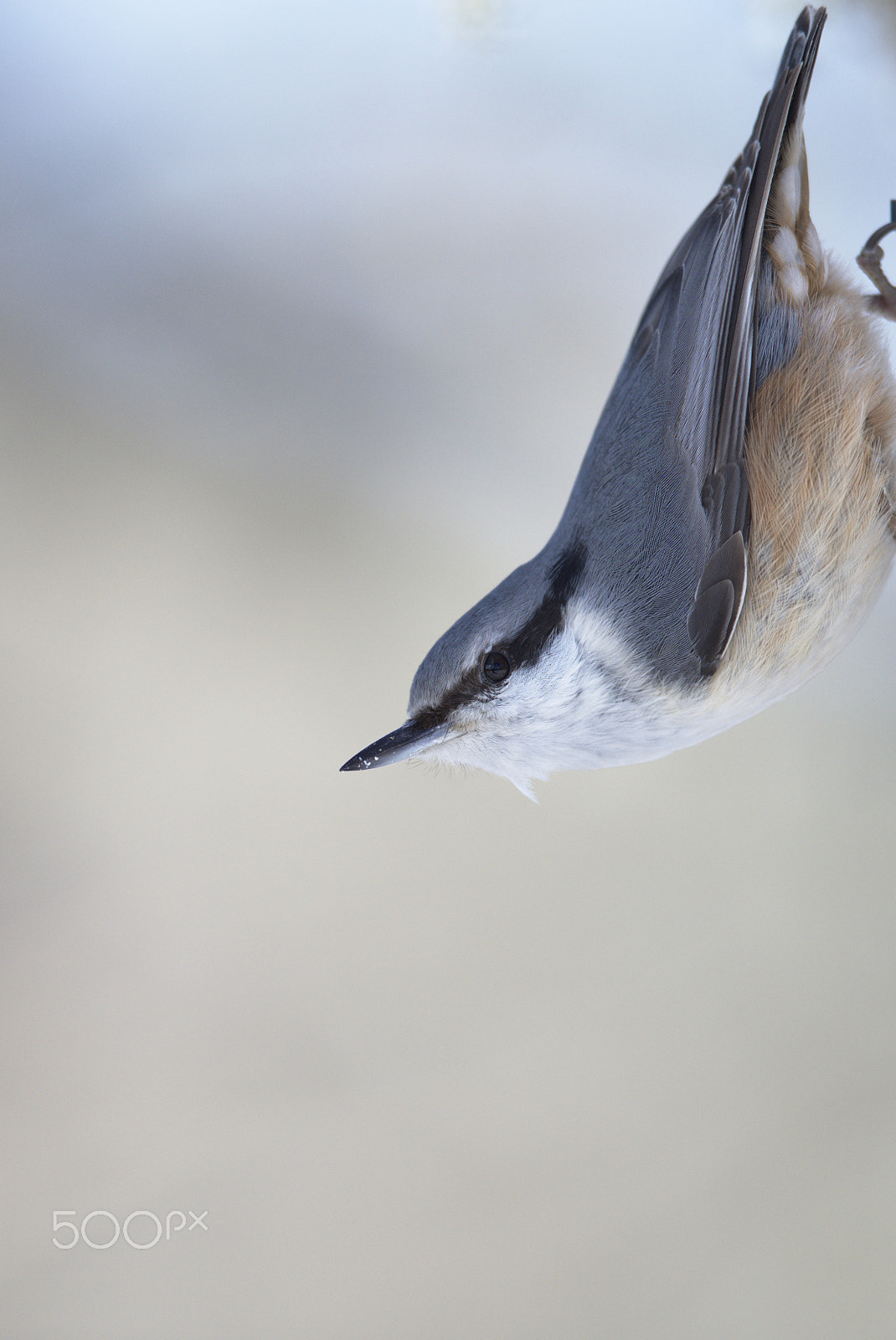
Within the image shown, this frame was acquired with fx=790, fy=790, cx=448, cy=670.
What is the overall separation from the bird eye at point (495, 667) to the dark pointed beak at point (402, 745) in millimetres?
57

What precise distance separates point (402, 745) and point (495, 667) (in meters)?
0.10

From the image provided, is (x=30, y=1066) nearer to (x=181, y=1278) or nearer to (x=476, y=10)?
(x=181, y=1278)

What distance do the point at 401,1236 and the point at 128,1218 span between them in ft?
1.07

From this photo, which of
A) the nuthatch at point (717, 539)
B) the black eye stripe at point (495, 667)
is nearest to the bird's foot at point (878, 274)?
the nuthatch at point (717, 539)

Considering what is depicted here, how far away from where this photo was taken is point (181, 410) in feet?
3.68

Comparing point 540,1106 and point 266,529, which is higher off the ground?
point 266,529

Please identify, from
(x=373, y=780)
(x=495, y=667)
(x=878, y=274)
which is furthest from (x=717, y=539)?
(x=373, y=780)

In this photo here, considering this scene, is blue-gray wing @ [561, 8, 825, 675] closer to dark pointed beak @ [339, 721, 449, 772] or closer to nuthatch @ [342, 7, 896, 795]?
nuthatch @ [342, 7, 896, 795]

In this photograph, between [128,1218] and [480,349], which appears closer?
[128,1218]

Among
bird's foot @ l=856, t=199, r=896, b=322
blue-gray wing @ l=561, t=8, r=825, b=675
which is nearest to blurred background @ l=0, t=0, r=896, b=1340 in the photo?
bird's foot @ l=856, t=199, r=896, b=322

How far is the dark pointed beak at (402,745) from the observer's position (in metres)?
0.65

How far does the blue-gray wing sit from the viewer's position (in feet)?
2.09

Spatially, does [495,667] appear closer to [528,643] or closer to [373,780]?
[528,643]

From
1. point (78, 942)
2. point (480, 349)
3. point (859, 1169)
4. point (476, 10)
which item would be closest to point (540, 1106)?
point (859, 1169)
